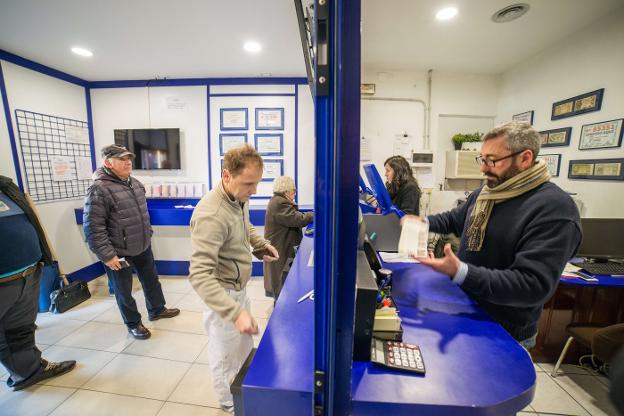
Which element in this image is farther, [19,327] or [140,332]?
[140,332]

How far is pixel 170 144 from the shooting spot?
12.3 feet

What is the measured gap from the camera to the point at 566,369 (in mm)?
2127

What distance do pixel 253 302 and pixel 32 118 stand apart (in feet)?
10.9

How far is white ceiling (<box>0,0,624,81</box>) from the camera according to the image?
2.15 meters

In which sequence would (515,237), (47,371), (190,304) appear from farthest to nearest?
(190,304) → (47,371) → (515,237)

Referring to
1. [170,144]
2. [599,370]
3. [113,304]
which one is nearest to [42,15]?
[170,144]

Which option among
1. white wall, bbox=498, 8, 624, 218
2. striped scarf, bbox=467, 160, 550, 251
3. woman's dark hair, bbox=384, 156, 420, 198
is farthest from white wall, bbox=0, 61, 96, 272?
white wall, bbox=498, 8, 624, 218

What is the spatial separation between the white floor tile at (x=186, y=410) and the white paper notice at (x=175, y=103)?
3.49 meters

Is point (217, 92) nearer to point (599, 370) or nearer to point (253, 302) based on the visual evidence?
point (253, 302)

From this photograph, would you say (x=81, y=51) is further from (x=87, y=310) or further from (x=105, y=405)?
(x=105, y=405)

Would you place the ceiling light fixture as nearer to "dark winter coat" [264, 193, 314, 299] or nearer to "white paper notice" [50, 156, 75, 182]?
"dark winter coat" [264, 193, 314, 299]

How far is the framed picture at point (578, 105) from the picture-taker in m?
2.48

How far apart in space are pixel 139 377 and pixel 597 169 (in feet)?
14.3

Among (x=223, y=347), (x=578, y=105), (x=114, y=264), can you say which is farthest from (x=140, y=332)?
(x=578, y=105)
